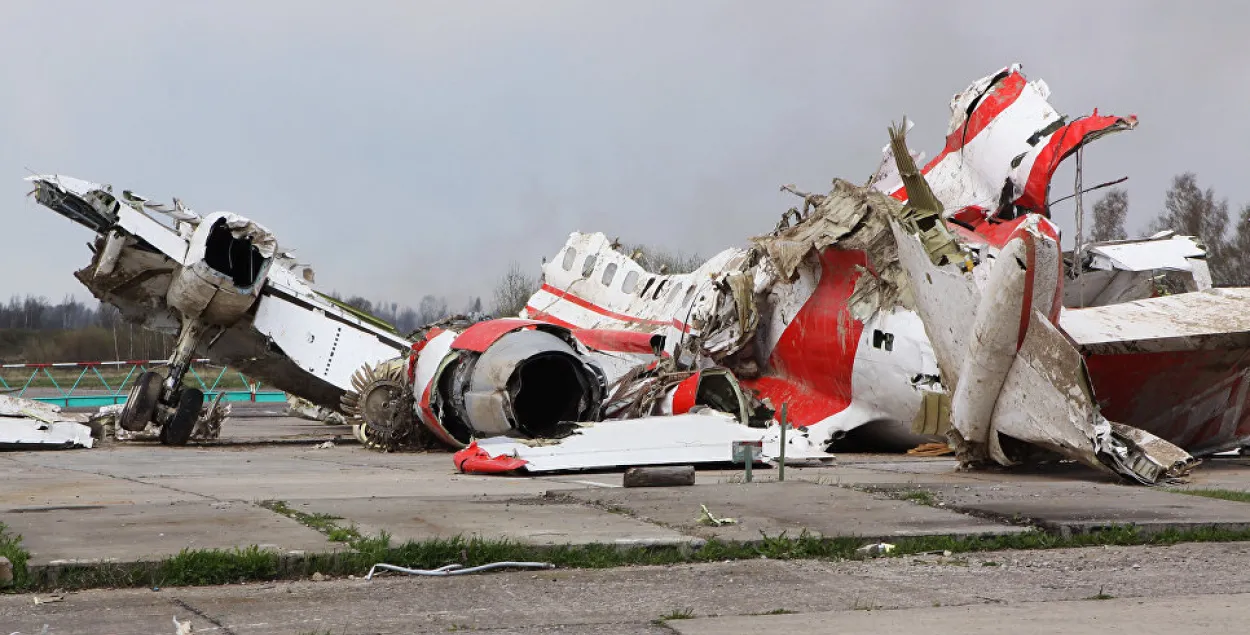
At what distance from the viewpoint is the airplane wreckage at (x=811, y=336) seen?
10.0 metres

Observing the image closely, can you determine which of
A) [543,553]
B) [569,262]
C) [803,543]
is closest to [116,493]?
[543,553]

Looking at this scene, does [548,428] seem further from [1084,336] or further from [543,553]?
[543,553]

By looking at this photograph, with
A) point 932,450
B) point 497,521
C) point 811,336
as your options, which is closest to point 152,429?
point 811,336

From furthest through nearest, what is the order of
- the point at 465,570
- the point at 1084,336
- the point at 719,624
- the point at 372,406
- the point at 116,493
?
1. the point at 372,406
2. the point at 1084,336
3. the point at 116,493
4. the point at 465,570
5. the point at 719,624

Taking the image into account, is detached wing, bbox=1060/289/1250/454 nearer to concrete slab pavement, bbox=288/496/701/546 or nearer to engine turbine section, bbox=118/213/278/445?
concrete slab pavement, bbox=288/496/701/546

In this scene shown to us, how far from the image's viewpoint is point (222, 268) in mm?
17672

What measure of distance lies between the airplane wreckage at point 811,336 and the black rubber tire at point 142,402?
3cm

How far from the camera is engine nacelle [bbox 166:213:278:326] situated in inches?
678

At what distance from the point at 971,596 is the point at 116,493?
622 cm

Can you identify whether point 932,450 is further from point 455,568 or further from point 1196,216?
point 1196,216

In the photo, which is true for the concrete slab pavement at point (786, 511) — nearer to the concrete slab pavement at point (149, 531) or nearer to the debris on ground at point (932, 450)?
the concrete slab pavement at point (149, 531)

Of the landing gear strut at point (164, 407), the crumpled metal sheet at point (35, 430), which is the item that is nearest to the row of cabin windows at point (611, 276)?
Answer: the landing gear strut at point (164, 407)

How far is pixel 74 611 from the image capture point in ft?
15.1

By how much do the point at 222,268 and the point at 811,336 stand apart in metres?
8.28
